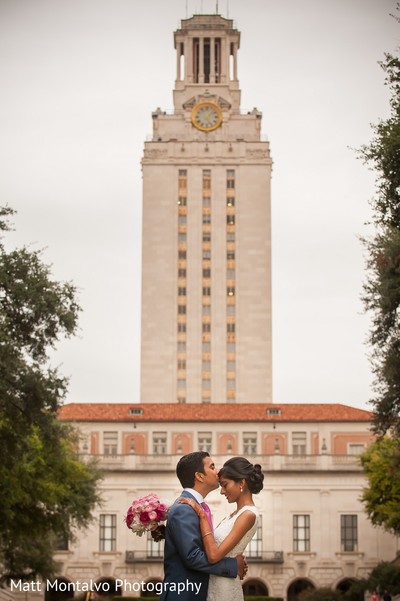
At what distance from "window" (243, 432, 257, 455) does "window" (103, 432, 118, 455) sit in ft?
29.1

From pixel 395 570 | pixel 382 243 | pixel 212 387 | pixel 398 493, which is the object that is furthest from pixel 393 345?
pixel 212 387

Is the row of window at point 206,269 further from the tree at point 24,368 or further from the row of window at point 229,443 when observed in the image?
the tree at point 24,368

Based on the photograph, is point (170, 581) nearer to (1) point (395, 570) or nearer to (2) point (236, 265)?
(1) point (395, 570)

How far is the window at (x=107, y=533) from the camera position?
80625 mm

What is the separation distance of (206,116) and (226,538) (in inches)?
4626

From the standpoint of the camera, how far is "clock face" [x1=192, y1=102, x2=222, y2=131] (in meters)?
125

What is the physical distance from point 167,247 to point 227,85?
2187 centimetres

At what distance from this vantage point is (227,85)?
130000 millimetres

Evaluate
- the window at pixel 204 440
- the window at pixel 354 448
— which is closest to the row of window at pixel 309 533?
the window at pixel 354 448

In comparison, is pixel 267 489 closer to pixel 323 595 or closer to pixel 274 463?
pixel 274 463

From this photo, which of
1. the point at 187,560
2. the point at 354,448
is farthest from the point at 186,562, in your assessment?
the point at 354,448

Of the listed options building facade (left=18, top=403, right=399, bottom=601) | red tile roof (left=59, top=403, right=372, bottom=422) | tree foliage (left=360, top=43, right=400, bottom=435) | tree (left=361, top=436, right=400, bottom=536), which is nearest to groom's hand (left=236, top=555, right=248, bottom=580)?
tree foliage (left=360, top=43, right=400, bottom=435)

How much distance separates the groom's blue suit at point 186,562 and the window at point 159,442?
7355 centimetres

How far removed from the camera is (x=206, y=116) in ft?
414
